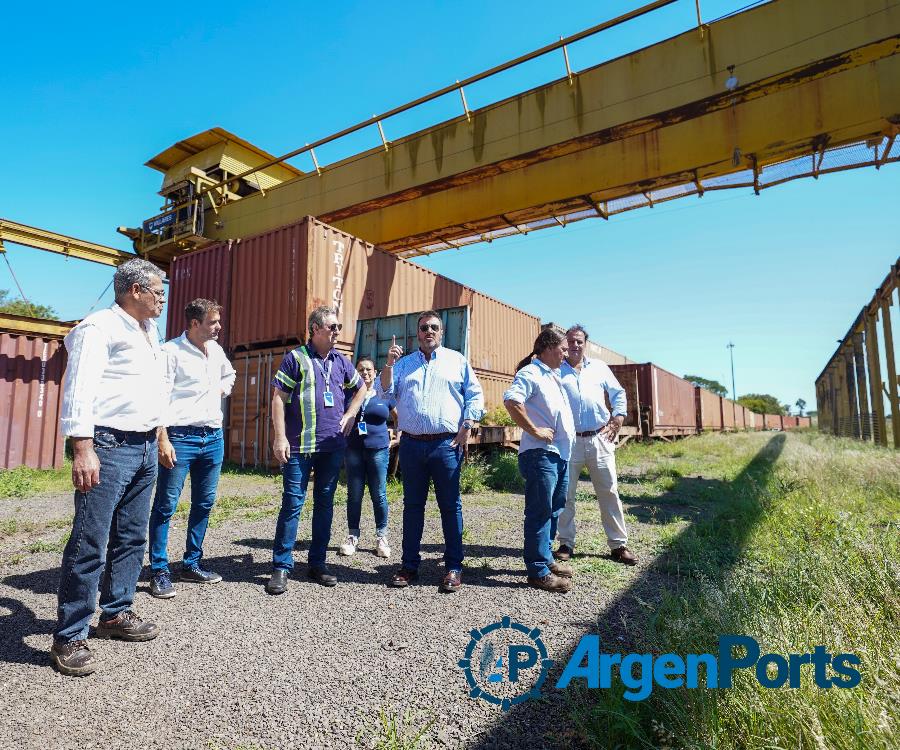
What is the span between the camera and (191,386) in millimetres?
3549

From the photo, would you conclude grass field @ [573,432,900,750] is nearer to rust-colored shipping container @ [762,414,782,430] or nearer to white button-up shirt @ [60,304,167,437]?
white button-up shirt @ [60,304,167,437]

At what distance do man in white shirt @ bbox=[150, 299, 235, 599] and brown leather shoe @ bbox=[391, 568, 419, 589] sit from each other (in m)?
1.31

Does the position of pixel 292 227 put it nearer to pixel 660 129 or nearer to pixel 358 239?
pixel 358 239

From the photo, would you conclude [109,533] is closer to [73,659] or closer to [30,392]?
[73,659]

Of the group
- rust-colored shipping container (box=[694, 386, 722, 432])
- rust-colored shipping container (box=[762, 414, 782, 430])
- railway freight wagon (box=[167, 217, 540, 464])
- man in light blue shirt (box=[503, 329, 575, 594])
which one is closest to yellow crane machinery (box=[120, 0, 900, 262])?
railway freight wagon (box=[167, 217, 540, 464])

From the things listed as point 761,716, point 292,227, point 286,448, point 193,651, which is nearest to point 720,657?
point 761,716

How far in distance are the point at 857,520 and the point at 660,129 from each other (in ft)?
20.7

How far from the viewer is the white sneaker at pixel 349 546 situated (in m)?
4.30

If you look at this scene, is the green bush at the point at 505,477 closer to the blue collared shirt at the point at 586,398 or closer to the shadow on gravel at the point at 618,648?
the shadow on gravel at the point at 618,648

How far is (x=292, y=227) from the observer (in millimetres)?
9422

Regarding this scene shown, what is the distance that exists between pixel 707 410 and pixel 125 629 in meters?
28.7

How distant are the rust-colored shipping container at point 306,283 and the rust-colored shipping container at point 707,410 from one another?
1875cm

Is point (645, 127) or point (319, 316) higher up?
point (645, 127)

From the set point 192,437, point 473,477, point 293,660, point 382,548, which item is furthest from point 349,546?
point 473,477
